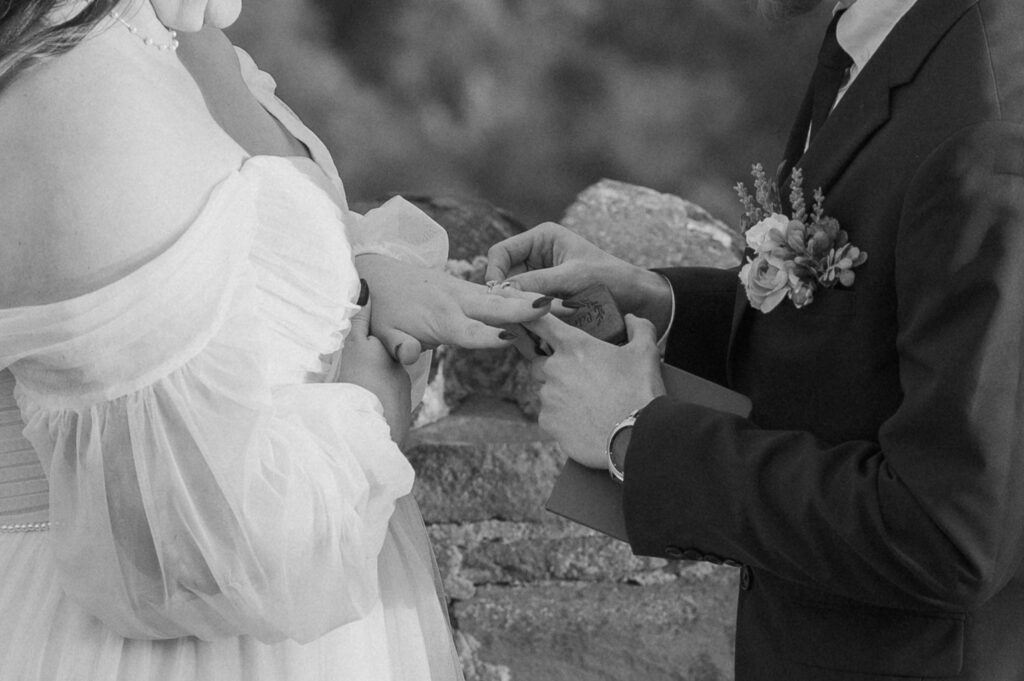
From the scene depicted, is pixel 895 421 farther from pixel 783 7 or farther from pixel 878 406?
pixel 783 7

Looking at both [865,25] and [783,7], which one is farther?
[783,7]

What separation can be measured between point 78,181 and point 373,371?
383 mm

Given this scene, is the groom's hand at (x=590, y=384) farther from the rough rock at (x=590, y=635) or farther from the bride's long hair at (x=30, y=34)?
the rough rock at (x=590, y=635)

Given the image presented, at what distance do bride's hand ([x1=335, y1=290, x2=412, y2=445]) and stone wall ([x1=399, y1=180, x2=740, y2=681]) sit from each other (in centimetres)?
86

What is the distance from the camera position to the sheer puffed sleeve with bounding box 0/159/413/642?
2.94 feet

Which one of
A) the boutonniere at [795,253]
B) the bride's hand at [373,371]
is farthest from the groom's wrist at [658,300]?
the bride's hand at [373,371]

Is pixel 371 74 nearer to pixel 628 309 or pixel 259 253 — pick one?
A: pixel 628 309

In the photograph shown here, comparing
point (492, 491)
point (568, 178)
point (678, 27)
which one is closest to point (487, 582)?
point (492, 491)

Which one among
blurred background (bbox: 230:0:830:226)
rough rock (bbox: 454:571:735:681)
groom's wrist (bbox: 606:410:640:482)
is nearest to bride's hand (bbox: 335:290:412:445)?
groom's wrist (bbox: 606:410:640:482)

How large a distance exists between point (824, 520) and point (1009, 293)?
27 cm

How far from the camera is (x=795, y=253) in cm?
107

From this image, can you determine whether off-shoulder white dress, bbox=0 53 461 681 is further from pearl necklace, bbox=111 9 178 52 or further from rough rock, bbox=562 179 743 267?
rough rock, bbox=562 179 743 267

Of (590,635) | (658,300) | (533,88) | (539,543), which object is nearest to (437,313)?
(658,300)

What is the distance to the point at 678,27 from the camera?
1.97 metres
